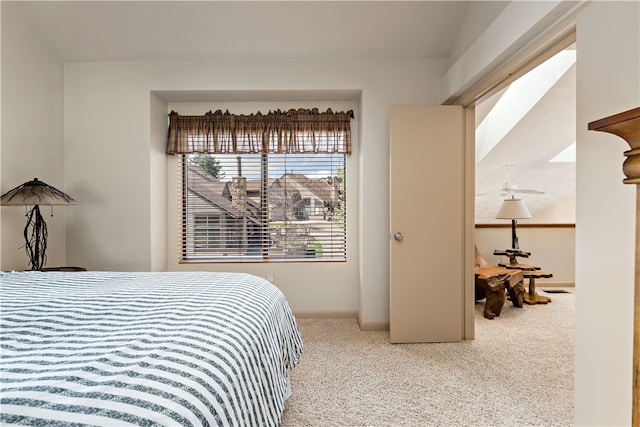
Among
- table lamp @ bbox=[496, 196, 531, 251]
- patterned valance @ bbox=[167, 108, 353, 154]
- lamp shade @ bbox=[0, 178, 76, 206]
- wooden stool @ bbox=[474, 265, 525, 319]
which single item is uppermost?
patterned valance @ bbox=[167, 108, 353, 154]

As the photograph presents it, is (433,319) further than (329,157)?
No

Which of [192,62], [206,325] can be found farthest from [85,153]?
[206,325]

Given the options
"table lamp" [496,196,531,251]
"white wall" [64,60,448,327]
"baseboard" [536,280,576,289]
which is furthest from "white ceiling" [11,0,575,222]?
"baseboard" [536,280,576,289]

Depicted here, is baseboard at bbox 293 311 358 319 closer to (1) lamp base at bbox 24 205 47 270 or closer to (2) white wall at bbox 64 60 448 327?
(2) white wall at bbox 64 60 448 327

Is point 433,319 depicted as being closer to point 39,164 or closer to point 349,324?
point 349,324

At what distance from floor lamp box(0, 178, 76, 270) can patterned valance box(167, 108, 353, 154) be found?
1.17 meters

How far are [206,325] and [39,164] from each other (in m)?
2.87

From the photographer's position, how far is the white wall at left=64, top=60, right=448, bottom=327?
3.25 m

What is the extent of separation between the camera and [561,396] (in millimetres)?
2139

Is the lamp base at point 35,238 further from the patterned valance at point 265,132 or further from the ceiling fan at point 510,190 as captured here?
the ceiling fan at point 510,190

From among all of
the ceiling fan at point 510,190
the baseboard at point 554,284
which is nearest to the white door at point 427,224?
the ceiling fan at point 510,190

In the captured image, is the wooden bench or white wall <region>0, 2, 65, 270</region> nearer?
white wall <region>0, 2, 65, 270</region>

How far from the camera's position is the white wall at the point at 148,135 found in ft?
10.7

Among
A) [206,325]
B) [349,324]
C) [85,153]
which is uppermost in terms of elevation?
[85,153]
